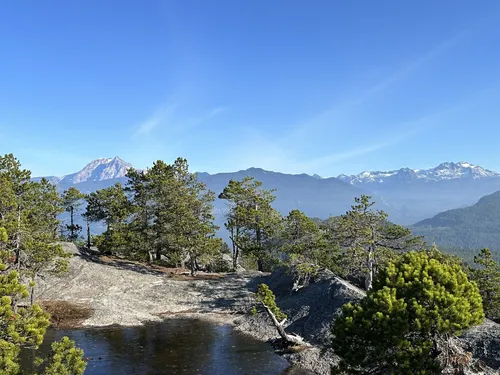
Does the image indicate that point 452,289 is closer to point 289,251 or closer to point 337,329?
point 337,329

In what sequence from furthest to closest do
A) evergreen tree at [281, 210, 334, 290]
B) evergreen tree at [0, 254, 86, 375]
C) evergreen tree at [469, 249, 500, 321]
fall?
evergreen tree at [281, 210, 334, 290] → evergreen tree at [469, 249, 500, 321] → evergreen tree at [0, 254, 86, 375]

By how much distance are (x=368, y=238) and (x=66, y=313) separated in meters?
42.6

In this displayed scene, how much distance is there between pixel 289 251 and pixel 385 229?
47.9 ft

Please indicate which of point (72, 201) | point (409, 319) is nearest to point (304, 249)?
point (409, 319)

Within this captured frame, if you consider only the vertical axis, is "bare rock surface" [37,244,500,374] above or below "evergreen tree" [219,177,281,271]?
below

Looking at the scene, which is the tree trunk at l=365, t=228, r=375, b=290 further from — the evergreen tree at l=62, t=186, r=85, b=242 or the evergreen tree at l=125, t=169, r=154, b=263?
the evergreen tree at l=62, t=186, r=85, b=242

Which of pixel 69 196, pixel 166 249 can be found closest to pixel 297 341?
pixel 166 249

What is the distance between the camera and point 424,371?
72.4 ft

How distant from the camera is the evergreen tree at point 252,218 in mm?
76875

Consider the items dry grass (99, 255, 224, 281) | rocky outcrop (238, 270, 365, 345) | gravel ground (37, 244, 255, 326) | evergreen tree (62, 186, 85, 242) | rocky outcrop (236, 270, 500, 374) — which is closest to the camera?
rocky outcrop (236, 270, 500, 374)

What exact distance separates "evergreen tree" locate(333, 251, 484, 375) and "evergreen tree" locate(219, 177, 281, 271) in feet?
166

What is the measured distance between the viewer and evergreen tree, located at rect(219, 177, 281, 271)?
7688 cm

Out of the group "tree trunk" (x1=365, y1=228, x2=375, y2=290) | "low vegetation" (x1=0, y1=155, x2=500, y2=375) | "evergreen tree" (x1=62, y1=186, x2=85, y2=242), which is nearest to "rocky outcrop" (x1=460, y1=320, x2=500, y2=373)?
"low vegetation" (x1=0, y1=155, x2=500, y2=375)

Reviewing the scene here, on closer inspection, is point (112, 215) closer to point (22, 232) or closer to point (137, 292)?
point (137, 292)
